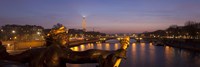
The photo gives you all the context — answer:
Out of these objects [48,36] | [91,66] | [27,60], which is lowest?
[91,66]

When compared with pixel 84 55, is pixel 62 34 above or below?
above

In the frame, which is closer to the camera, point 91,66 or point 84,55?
point 84,55

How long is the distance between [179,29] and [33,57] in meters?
91.6

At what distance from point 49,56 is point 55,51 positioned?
0.08 meters

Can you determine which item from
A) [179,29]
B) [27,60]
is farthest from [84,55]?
[179,29]

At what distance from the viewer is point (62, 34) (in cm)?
332

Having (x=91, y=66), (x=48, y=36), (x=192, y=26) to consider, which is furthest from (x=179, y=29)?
(x=48, y=36)

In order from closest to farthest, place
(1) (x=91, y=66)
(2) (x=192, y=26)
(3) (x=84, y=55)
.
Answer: (3) (x=84, y=55) → (1) (x=91, y=66) → (2) (x=192, y=26)

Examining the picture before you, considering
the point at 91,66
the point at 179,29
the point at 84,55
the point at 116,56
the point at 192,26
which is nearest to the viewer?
the point at 116,56

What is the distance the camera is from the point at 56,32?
3.33m

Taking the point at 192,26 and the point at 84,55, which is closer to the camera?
the point at 84,55

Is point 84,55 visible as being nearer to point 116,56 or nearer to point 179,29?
point 116,56

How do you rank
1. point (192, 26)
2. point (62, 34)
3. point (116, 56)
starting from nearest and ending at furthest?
point (116, 56), point (62, 34), point (192, 26)

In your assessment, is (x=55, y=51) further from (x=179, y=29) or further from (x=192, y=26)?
(x=179, y=29)
